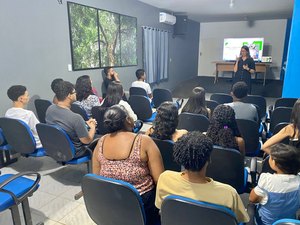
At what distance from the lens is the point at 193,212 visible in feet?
3.16

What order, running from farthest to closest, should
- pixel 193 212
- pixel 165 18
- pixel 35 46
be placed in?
1. pixel 165 18
2. pixel 35 46
3. pixel 193 212

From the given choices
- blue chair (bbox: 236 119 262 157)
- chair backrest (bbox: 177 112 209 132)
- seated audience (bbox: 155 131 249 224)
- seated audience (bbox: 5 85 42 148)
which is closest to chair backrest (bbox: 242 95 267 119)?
blue chair (bbox: 236 119 262 157)

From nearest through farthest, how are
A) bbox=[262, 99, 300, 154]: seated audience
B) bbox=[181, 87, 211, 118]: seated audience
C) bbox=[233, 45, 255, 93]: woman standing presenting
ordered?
bbox=[262, 99, 300, 154]: seated audience
bbox=[181, 87, 211, 118]: seated audience
bbox=[233, 45, 255, 93]: woman standing presenting

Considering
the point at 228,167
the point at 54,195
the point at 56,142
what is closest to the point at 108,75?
the point at 56,142

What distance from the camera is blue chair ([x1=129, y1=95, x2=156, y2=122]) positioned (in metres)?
3.54

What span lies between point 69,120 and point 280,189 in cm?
A: 178

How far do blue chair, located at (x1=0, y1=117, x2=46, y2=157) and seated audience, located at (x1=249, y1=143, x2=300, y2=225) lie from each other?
1.98 m

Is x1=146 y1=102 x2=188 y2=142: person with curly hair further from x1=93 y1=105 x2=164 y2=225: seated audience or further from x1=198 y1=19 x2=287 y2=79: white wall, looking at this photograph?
x1=198 y1=19 x2=287 y2=79: white wall

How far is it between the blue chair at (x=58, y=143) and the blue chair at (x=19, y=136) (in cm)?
13

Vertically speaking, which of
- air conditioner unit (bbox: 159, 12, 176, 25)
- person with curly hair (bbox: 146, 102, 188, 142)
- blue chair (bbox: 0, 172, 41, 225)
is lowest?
blue chair (bbox: 0, 172, 41, 225)

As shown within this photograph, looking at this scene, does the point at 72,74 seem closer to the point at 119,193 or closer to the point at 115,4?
the point at 115,4

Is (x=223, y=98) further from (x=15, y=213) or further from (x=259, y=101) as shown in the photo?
(x=15, y=213)

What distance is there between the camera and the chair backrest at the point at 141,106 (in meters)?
3.54

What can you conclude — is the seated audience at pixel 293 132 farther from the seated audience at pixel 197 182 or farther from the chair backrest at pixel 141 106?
the chair backrest at pixel 141 106
